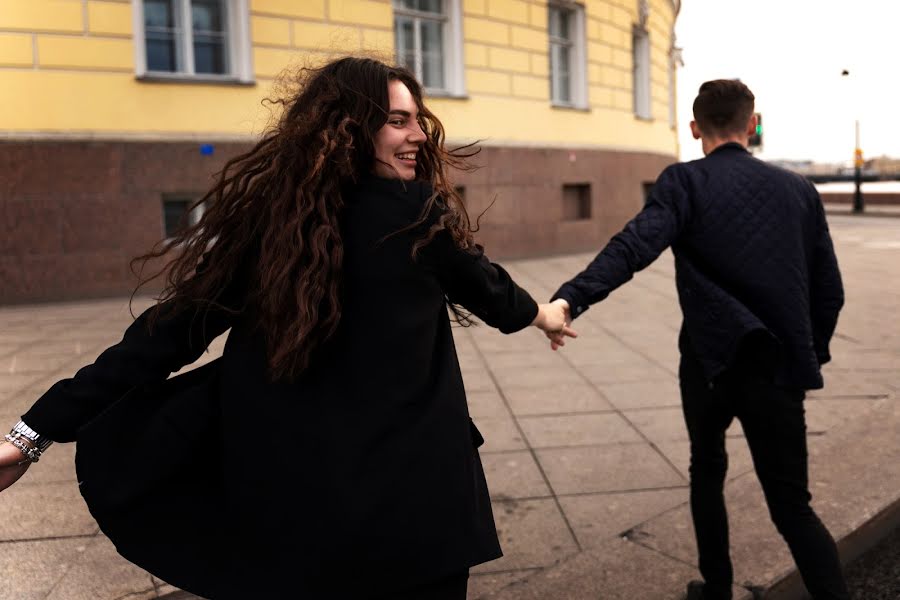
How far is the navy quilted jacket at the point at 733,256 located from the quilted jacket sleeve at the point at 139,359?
3.64ft

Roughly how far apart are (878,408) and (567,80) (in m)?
12.3

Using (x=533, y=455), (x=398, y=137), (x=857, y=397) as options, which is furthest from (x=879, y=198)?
(x=398, y=137)

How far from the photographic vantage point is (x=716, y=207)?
2756 mm

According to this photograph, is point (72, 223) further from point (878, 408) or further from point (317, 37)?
point (878, 408)

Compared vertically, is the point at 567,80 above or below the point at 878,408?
above

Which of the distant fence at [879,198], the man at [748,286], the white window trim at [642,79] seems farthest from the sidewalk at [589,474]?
the distant fence at [879,198]

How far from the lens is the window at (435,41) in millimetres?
13883

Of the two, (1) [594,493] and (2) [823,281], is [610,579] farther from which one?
(2) [823,281]

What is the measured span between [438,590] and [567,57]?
52.1 ft

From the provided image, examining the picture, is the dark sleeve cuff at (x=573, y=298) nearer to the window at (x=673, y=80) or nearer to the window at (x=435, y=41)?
the window at (x=435, y=41)

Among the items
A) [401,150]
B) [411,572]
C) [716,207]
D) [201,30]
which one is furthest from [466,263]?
[201,30]

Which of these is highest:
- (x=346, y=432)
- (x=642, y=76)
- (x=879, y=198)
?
(x=642, y=76)

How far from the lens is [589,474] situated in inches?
174

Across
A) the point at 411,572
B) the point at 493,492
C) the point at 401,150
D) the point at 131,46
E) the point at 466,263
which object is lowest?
the point at 493,492
